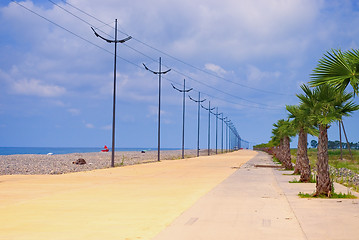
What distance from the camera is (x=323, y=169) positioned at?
15031mm

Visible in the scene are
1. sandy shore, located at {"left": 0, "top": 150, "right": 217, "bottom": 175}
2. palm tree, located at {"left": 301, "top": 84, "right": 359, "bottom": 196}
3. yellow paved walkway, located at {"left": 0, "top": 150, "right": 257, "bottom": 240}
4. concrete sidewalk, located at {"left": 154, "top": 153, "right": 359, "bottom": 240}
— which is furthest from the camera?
sandy shore, located at {"left": 0, "top": 150, "right": 217, "bottom": 175}

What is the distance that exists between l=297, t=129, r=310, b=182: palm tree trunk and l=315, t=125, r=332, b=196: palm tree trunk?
6.48 metres

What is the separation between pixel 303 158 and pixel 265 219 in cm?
1243

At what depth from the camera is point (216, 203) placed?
13.0m

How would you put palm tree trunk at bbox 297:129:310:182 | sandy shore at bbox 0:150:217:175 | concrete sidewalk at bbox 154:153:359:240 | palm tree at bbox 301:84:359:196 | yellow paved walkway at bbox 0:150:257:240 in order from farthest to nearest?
1. sandy shore at bbox 0:150:217:175
2. palm tree trunk at bbox 297:129:310:182
3. palm tree at bbox 301:84:359:196
4. yellow paved walkway at bbox 0:150:257:240
5. concrete sidewalk at bbox 154:153:359:240

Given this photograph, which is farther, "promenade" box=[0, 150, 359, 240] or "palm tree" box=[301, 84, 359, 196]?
"palm tree" box=[301, 84, 359, 196]

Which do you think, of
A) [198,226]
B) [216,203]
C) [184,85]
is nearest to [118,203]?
[216,203]

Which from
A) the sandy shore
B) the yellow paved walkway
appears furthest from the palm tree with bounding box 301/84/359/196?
the sandy shore

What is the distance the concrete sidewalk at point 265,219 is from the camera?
844 cm

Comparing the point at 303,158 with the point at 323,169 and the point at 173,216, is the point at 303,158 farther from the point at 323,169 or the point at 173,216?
the point at 173,216

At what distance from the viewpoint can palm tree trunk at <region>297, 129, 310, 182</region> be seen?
21.6 metres

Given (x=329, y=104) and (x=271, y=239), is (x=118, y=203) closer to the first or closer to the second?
(x=271, y=239)

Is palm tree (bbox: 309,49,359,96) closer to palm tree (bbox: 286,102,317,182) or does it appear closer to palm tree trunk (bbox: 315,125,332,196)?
palm tree trunk (bbox: 315,125,332,196)

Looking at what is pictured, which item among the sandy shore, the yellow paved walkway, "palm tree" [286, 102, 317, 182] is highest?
"palm tree" [286, 102, 317, 182]
